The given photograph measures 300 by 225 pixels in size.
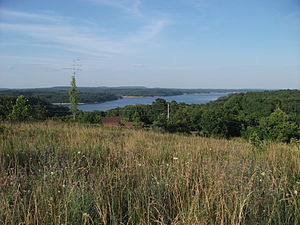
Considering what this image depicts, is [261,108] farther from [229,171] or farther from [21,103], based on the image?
[229,171]

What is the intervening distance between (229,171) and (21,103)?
2134cm

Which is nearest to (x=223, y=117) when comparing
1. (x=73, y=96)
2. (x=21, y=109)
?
(x=73, y=96)

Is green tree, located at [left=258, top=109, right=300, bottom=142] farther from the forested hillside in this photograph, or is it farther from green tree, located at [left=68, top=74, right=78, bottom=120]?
green tree, located at [left=68, top=74, right=78, bottom=120]

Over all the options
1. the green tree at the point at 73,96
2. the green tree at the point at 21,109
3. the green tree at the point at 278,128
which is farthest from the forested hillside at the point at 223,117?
the green tree at the point at 21,109

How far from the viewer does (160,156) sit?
184 inches

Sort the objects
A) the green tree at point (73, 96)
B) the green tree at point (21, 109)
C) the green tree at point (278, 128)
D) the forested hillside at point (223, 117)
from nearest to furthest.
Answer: the green tree at point (21, 109)
the green tree at point (73, 96)
the green tree at point (278, 128)
the forested hillside at point (223, 117)

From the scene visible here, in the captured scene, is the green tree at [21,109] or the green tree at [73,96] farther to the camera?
the green tree at [73,96]

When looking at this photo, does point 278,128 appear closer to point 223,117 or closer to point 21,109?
point 223,117

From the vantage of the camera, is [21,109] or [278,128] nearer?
[21,109]

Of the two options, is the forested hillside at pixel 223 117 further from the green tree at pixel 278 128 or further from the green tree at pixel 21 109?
the green tree at pixel 21 109

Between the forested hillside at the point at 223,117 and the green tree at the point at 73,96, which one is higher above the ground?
the green tree at the point at 73,96

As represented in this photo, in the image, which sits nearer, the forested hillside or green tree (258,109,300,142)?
green tree (258,109,300,142)

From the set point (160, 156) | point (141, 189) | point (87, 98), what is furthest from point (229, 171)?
point (87, 98)

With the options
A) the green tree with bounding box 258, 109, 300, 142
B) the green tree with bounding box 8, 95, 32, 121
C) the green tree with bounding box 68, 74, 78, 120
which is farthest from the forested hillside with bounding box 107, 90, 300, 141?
the green tree with bounding box 8, 95, 32, 121
